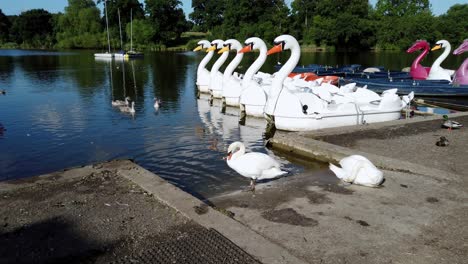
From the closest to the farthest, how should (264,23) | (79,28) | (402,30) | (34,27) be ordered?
(402,30), (264,23), (79,28), (34,27)

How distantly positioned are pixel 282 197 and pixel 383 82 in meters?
20.0

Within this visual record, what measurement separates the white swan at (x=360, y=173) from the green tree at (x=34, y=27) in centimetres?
12891

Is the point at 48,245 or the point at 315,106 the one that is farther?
the point at 315,106

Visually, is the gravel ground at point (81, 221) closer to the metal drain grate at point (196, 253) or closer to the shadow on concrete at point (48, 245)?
the shadow on concrete at point (48, 245)

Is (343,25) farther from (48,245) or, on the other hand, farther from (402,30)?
(48,245)

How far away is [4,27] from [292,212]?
157 m

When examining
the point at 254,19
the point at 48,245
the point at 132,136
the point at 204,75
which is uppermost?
the point at 254,19

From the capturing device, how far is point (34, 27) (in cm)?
12469

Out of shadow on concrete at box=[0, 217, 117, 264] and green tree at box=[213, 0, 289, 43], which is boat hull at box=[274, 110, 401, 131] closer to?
shadow on concrete at box=[0, 217, 117, 264]

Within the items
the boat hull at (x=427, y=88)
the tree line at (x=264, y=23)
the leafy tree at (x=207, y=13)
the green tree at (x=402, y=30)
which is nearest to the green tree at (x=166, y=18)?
the tree line at (x=264, y=23)

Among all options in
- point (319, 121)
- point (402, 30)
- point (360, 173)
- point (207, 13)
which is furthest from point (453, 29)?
point (360, 173)

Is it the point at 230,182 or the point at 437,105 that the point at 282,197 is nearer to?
the point at 230,182

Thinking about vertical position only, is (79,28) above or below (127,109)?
above

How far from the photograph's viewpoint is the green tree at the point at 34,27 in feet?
401
